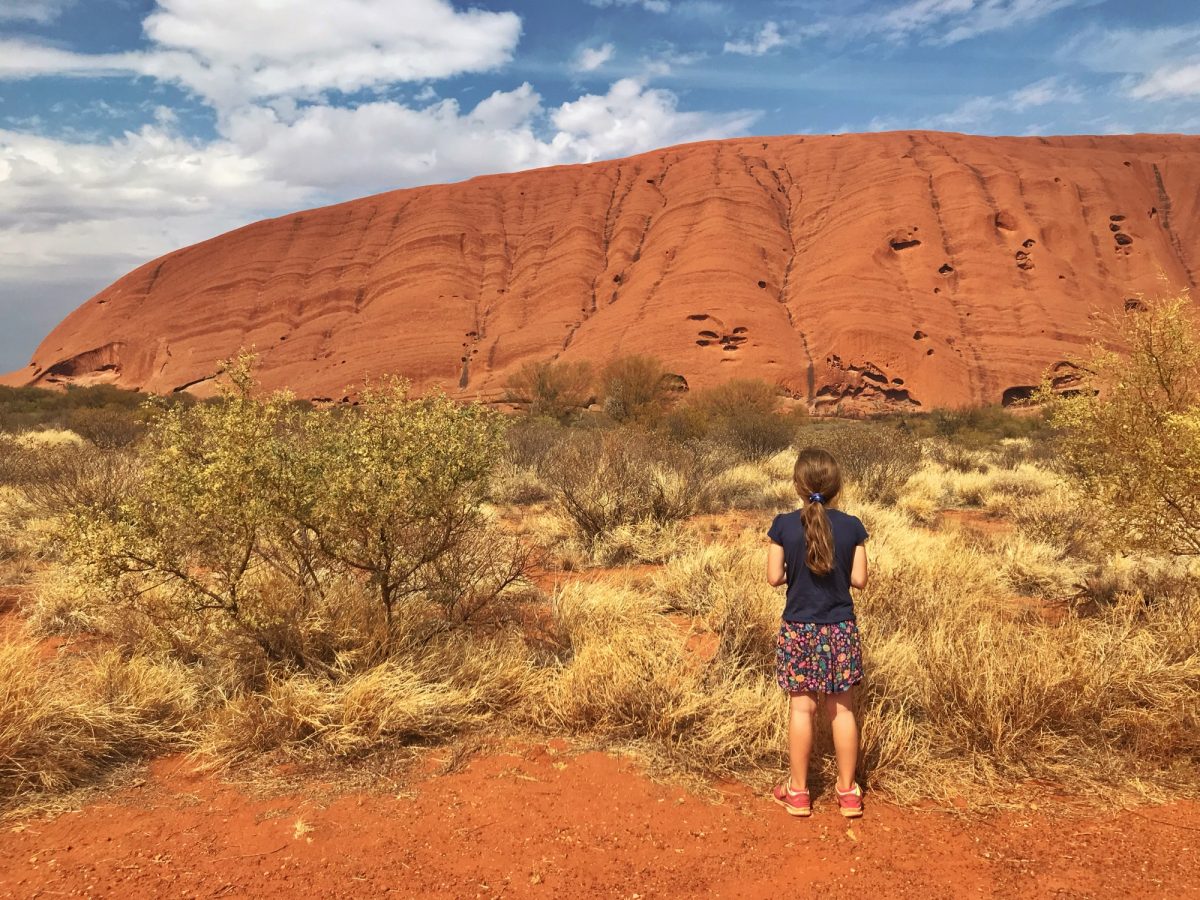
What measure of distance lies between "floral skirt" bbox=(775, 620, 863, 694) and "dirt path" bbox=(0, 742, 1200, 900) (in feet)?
1.74

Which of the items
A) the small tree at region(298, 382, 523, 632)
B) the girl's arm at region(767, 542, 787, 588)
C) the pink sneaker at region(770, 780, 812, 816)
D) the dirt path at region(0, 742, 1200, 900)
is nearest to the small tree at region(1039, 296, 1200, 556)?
the dirt path at region(0, 742, 1200, 900)

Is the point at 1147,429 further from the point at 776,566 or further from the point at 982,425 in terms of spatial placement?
the point at 982,425

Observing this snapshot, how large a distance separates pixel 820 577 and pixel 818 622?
7.8 inches

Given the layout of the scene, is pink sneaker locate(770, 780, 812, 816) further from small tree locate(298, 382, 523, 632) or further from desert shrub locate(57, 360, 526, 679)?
small tree locate(298, 382, 523, 632)

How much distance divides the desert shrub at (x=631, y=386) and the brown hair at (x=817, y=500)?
18.6 meters

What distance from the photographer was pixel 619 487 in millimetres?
8102

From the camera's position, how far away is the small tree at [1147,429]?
4.44 metres

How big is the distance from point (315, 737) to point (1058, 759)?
3.58 metres

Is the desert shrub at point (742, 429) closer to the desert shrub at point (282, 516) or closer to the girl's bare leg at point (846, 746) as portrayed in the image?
the desert shrub at point (282, 516)

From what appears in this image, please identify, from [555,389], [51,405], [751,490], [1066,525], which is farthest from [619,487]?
[51,405]

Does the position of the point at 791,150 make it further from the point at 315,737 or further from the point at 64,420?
the point at 315,737

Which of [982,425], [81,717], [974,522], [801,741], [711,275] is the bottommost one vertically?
[982,425]

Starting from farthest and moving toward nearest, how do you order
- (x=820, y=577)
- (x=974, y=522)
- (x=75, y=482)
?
(x=974, y=522), (x=75, y=482), (x=820, y=577)

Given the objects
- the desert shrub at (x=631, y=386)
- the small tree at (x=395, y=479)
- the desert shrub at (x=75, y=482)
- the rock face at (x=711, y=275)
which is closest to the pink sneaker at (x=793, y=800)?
the small tree at (x=395, y=479)
